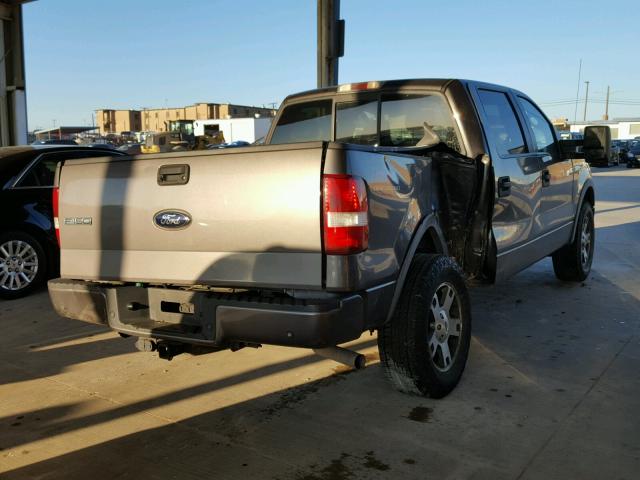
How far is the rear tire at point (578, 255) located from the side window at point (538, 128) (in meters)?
1.09

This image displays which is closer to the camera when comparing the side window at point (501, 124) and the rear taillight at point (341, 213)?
the rear taillight at point (341, 213)

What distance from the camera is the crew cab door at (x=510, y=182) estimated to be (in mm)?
4375

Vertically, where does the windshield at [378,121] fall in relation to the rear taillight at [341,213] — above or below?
above

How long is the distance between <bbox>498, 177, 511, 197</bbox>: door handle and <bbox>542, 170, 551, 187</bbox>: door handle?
3.18ft

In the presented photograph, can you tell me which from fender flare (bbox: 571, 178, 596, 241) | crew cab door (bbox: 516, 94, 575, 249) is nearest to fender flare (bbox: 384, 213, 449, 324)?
crew cab door (bbox: 516, 94, 575, 249)

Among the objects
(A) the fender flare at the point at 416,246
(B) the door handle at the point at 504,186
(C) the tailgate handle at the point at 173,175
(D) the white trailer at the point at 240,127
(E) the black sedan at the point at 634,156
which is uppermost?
(D) the white trailer at the point at 240,127

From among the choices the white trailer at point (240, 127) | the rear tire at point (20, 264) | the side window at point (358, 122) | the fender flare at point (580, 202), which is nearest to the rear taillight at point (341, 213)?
the side window at point (358, 122)

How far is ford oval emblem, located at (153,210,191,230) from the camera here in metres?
3.10

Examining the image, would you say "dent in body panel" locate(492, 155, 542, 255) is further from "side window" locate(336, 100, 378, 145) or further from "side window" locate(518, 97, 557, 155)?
"side window" locate(336, 100, 378, 145)

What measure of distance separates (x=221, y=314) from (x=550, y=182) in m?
3.77

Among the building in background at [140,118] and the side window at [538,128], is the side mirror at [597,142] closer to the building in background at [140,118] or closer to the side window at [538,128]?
the side window at [538,128]

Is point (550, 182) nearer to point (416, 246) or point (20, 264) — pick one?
point (416, 246)

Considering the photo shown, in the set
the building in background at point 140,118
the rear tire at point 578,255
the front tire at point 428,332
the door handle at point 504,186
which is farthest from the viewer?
the building in background at point 140,118

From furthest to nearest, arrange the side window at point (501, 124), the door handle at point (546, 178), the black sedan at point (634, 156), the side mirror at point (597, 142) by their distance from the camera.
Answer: the black sedan at point (634, 156), the side mirror at point (597, 142), the door handle at point (546, 178), the side window at point (501, 124)
